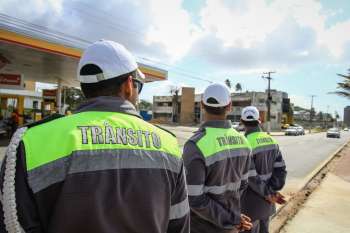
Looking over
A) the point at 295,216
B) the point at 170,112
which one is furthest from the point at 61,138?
the point at 170,112


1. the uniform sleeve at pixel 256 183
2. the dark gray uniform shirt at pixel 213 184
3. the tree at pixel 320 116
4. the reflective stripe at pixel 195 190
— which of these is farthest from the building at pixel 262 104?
the reflective stripe at pixel 195 190

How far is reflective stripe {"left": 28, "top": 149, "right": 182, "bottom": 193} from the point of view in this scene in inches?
55.0

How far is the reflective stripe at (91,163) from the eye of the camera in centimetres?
140

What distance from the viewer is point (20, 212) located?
4.49 feet

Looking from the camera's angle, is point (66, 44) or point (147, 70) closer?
point (66, 44)

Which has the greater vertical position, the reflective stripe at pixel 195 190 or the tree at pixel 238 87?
the tree at pixel 238 87

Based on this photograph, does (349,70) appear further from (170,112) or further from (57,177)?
(170,112)

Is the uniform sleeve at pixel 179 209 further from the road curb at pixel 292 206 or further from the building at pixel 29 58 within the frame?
the building at pixel 29 58

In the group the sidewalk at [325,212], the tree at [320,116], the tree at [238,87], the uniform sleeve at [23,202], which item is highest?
the tree at [238,87]

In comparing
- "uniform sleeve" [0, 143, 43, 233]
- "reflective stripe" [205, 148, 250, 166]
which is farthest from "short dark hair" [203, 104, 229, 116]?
"uniform sleeve" [0, 143, 43, 233]

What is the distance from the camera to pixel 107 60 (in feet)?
5.49

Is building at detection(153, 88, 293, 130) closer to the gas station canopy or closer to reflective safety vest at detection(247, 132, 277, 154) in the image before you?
the gas station canopy

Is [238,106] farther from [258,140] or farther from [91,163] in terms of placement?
[91,163]

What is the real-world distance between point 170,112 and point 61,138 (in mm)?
99119
